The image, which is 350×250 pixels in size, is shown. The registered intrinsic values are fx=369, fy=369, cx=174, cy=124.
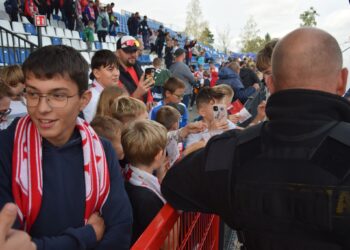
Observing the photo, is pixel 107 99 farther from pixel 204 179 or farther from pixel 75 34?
pixel 75 34

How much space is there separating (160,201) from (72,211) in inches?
21.5

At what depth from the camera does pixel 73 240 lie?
1336 millimetres

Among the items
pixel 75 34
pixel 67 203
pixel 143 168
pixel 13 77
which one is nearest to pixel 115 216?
pixel 67 203

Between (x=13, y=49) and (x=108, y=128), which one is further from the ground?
(x=13, y=49)

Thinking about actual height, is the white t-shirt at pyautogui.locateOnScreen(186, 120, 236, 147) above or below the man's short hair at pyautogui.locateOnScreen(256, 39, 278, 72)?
below

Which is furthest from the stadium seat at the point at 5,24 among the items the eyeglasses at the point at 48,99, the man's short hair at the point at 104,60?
the eyeglasses at the point at 48,99

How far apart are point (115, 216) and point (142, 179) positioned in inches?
18.3

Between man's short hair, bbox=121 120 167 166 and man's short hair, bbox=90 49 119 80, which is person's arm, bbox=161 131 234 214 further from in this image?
man's short hair, bbox=90 49 119 80

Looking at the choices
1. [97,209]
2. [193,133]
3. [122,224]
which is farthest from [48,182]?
[193,133]

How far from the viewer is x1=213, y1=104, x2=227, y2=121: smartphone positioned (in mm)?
2752

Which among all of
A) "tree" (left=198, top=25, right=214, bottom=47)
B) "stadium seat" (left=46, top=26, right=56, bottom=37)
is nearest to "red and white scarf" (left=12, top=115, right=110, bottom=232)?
"stadium seat" (left=46, top=26, right=56, bottom=37)

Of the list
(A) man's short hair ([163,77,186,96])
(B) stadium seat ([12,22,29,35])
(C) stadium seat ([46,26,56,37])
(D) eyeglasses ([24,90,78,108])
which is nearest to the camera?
(D) eyeglasses ([24,90,78,108])

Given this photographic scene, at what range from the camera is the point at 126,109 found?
9.33 feet

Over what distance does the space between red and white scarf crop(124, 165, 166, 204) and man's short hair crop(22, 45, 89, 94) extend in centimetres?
59
